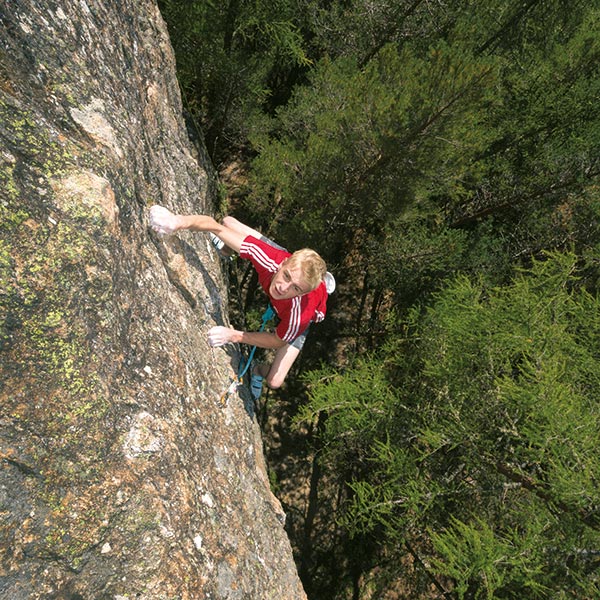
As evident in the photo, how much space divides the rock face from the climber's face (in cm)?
86

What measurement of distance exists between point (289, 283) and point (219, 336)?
91cm

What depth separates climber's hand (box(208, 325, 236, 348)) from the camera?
408 centimetres

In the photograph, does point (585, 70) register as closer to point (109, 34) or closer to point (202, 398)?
point (109, 34)

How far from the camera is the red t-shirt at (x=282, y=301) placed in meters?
4.26

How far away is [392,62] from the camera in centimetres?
646

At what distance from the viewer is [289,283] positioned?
374cm

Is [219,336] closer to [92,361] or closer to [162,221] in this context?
[162,221]

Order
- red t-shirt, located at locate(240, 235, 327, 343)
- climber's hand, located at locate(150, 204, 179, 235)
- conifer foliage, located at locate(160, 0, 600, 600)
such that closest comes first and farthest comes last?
1. climber's hand, located at locate(150, 204, 179, 235)
2. red t-shirt, located at locate(240, 235, 327, 343)
3. conifer foliage, located at locate(160, 0, 600, 600)

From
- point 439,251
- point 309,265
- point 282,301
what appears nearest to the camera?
point 309,265

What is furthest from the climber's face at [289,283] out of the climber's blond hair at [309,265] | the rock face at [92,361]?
the rock face at [92,361]

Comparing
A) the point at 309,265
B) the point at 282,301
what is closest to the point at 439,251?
the point at 282,301

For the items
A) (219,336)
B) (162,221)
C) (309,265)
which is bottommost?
(219,336)

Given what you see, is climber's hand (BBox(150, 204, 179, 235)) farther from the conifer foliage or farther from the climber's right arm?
the conifer foliage

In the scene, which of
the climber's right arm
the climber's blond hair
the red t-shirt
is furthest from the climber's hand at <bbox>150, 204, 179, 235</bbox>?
the climber's blond hair
